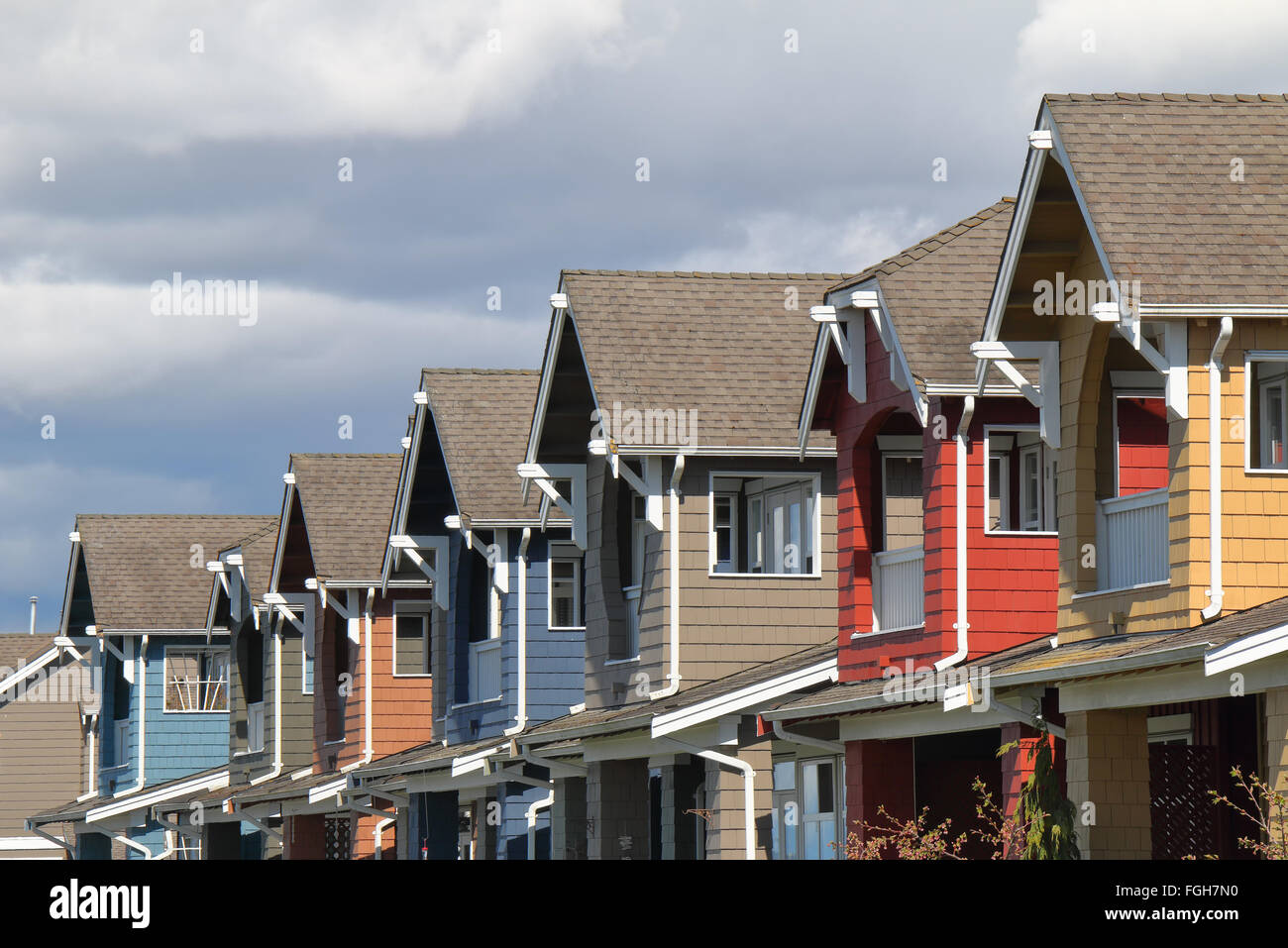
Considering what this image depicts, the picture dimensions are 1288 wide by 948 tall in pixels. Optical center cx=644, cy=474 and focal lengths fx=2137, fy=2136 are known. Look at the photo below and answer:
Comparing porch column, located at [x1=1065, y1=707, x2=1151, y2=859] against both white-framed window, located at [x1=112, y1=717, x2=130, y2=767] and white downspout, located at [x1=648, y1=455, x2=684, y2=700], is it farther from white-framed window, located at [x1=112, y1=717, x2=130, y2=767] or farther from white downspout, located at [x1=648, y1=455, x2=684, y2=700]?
white-framed window, located at [x1=112, y1=717, x2=130, y2=767]

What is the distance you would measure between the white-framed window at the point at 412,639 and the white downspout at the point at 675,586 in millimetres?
12094

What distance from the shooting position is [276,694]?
4178 centimetres

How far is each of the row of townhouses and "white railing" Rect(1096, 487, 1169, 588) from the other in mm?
36

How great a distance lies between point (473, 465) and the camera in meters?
31.4

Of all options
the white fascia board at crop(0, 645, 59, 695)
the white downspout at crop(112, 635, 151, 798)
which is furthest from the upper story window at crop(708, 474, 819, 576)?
the white fascia board at crop(0, 645, 59, 695)

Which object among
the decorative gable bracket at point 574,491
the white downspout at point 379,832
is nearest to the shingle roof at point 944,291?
the decorative gable bracket at point 574,491

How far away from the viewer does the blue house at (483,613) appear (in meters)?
30.2

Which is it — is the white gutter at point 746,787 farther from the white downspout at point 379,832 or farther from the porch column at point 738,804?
the white downspout at point 379,832

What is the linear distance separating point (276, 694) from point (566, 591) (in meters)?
12.2

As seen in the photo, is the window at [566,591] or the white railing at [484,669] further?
the white railing at [484,669]
